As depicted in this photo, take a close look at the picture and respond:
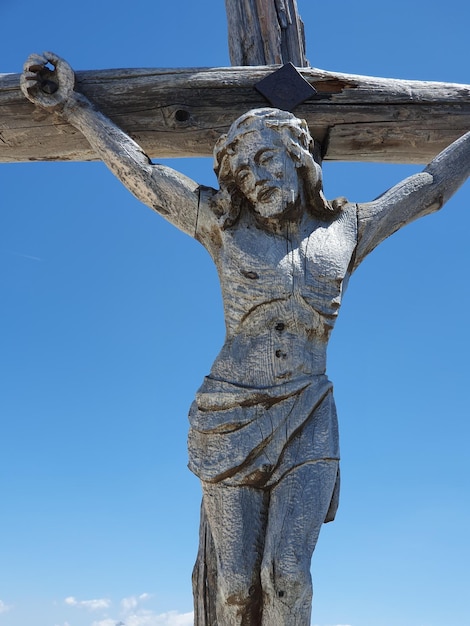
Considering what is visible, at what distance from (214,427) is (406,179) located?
1.81 meters

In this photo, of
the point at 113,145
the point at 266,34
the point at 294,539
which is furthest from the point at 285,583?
the point at 266,34

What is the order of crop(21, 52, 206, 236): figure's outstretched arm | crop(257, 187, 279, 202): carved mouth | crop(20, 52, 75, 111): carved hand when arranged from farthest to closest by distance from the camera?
crop(20, 52, 75, 111): carved hand, crop(21, 52, 206, 236): figure's outstretched arm, crop(257, 187, 279, 202): carved mouth

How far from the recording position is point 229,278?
4.80 meters

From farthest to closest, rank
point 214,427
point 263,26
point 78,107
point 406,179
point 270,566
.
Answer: point 263,26
point 78,107
point 406,179
point 214,427
point 270,566

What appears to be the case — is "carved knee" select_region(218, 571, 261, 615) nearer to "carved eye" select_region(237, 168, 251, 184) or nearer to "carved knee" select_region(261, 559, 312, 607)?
"carved knee" select_region(261, 559, 312, 607)

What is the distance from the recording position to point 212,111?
5.94 metres

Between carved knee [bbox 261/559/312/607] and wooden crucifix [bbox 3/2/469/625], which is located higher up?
wooden crucifix [bbox 3/2/469/625]

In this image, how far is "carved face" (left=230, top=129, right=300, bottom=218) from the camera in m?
4.88

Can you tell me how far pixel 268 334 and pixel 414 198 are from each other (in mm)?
1249

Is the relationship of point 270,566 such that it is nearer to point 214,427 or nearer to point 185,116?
point 214,427

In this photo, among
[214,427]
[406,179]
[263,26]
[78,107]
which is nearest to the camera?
[214,427]

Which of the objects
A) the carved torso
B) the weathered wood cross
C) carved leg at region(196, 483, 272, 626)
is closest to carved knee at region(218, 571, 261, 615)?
carved leg at region(196, 483, 272, 626)

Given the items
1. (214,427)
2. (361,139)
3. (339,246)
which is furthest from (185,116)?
(214,427)

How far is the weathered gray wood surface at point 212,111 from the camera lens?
5934 mm
